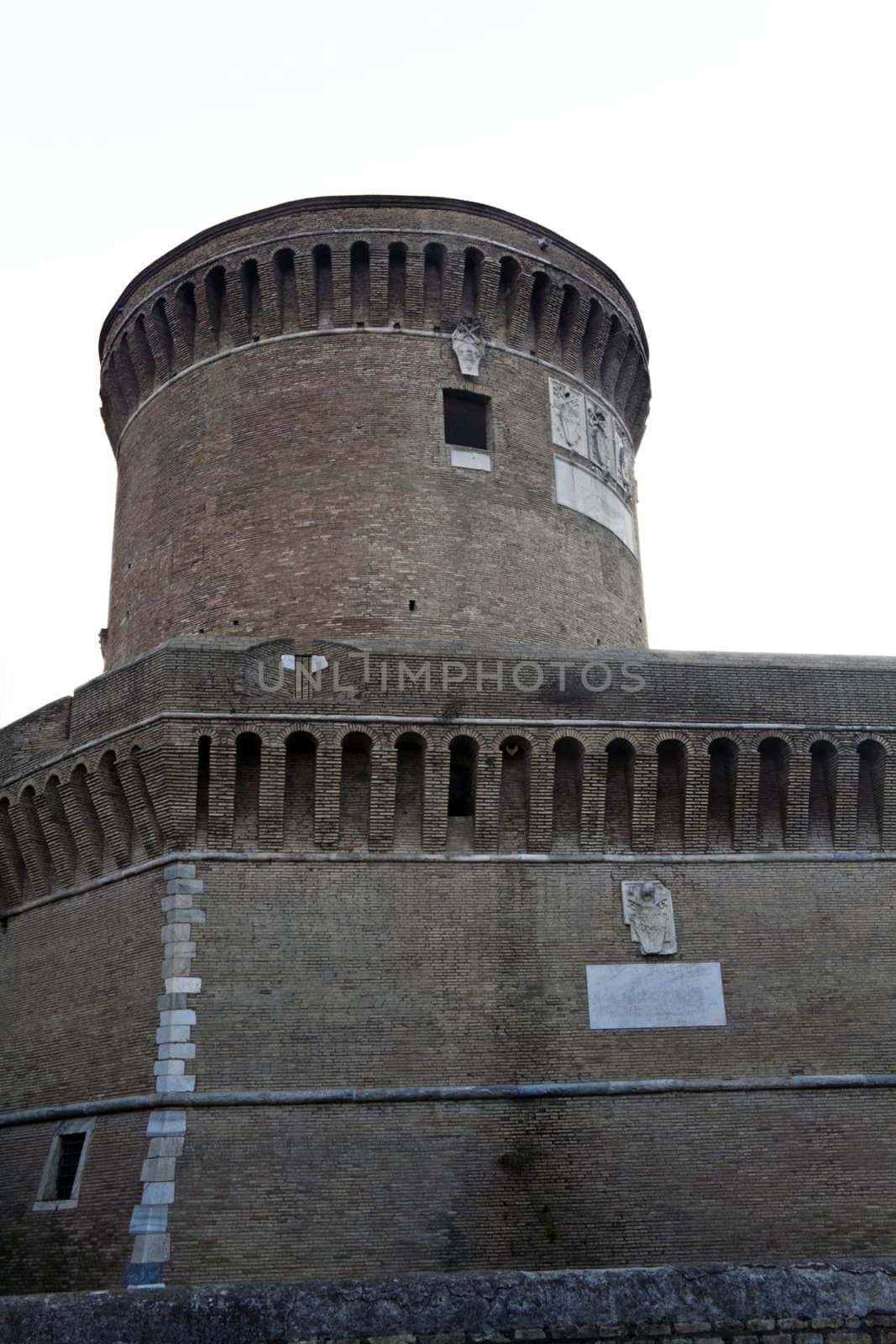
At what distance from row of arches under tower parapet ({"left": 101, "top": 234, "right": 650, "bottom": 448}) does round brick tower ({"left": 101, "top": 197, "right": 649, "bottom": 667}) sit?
32mm

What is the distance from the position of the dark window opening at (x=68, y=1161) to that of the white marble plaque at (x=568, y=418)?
1081 cm

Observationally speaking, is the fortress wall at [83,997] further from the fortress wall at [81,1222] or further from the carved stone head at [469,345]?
the carved stone head at [469,345]

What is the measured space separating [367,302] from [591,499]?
4132 millimetres

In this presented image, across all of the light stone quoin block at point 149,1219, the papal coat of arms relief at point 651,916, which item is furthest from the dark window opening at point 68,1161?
the papal coat of arms relief at point 651,916

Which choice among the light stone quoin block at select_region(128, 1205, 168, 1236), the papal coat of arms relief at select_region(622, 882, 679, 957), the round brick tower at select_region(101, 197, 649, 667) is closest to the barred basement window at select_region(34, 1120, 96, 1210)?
the light stone quoin block at select_region(128, 1205, 168, 1236)

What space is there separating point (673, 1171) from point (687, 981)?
75.5 inches

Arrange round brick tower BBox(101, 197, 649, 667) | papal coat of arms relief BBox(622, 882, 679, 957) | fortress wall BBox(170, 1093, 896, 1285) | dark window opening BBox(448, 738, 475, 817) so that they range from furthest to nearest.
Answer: round brick tower BBox(101, 197, 649, 667) → dark window opening BBox(448, 738, 475, 817) → papal coat of arms relief BBox(622, 882, 679, 957) → fortress wall BBox(170, 1093, 896, 1285)

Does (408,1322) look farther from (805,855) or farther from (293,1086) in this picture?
(805,855)

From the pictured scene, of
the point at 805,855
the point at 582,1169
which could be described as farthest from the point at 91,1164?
the point at 805,855

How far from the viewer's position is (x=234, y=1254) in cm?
1209

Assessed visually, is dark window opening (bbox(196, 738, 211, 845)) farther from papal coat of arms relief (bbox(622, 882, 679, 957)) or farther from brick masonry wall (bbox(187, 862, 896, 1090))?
papal coat of arms relief (bbox(622, 882, 679, 957))

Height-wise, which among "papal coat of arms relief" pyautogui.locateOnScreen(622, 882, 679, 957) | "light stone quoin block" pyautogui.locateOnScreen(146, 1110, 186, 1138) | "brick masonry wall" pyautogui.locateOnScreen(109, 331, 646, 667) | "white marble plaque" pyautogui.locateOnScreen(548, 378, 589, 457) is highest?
"white marble plaque" pyautogui.locateOnScreen(548, 378, 589, 457)

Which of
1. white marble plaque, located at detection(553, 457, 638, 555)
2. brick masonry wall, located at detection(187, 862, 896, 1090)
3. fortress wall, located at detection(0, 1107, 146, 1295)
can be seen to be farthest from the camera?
white marble plaque, located at detection(553, 457, 638, 555)

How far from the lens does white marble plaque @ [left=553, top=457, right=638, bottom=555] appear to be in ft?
60.3
